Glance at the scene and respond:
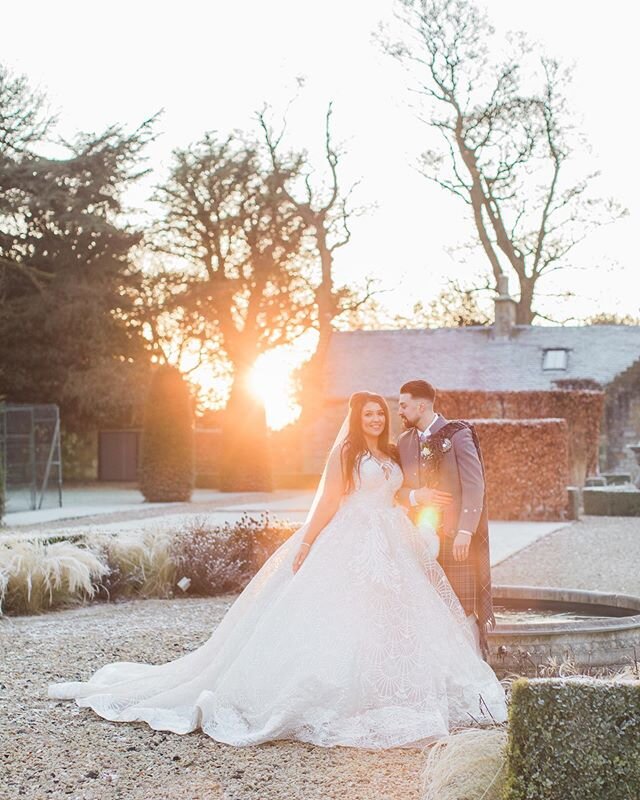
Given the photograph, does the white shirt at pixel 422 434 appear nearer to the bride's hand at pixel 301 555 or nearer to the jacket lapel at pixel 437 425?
the jacket lapel at pixel 437 425

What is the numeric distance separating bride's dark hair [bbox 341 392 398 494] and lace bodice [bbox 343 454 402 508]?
1.2 inches

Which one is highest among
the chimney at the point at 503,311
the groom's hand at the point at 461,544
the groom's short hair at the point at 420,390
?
the chimney at the point at 503,311

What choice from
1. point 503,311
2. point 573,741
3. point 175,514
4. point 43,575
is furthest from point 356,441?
point 503,311

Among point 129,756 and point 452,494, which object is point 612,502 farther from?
point 129,756

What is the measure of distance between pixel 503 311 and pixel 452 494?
28.2m

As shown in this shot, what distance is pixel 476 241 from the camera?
34281mm

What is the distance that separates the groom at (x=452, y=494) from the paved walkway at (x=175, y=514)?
→ 5762mm

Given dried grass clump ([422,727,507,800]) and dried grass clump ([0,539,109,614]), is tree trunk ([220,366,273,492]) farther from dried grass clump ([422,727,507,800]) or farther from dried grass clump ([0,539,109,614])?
dried grass clump ([422,727,507,800])

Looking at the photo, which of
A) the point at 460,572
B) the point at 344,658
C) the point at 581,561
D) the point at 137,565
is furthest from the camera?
the point at 581,561

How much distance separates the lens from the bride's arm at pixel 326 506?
5.68m

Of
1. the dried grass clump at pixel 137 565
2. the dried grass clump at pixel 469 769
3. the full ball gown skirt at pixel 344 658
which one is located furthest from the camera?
the dried grass clump at pixel 137 565

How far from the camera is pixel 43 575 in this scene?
9219 millimetres

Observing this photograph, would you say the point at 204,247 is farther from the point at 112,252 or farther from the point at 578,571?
the point at 578,571

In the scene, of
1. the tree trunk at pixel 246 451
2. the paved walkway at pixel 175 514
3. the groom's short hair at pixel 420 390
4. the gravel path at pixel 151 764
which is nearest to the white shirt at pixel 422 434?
the groom's short hair at pixel 420 390
